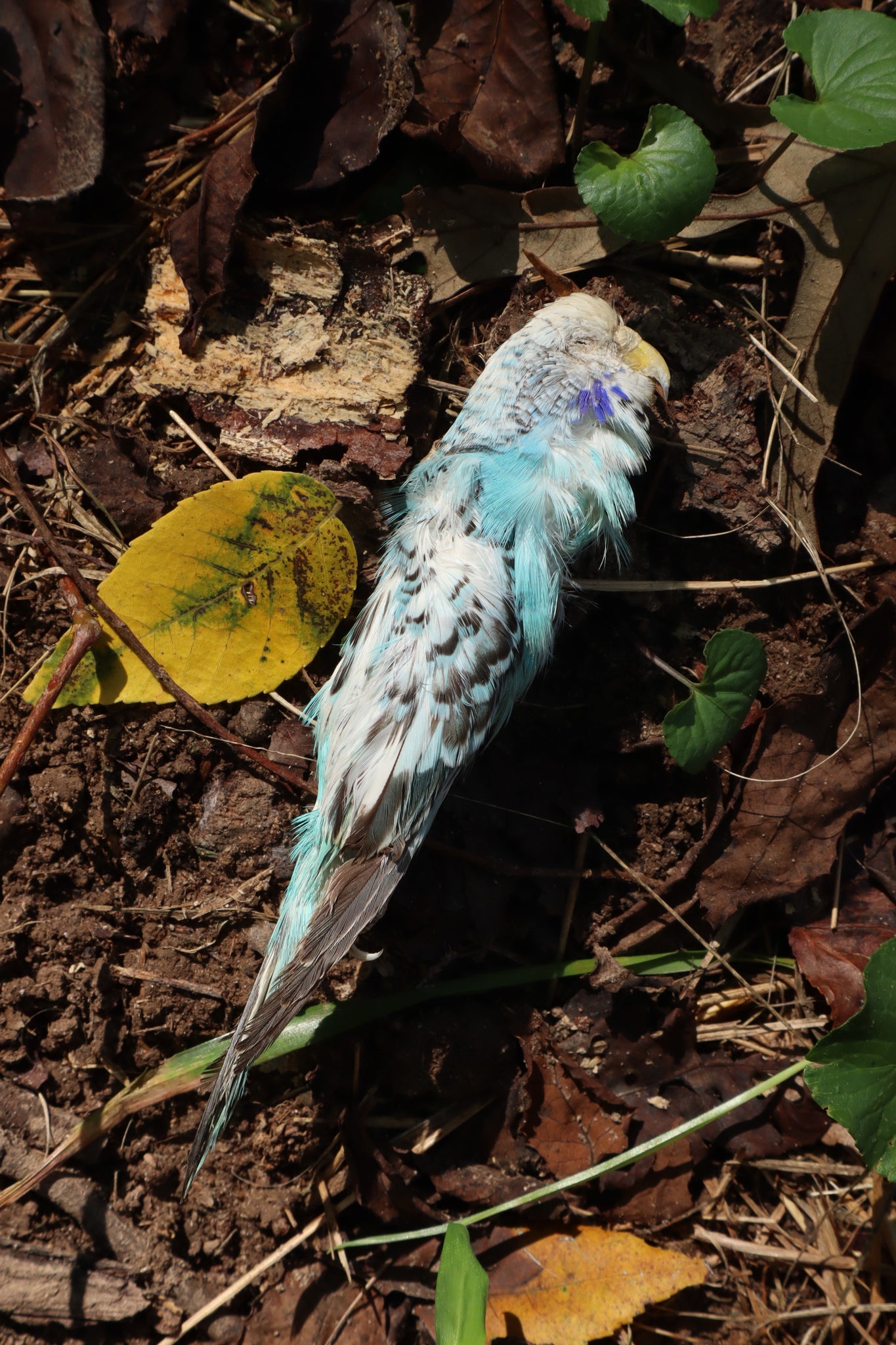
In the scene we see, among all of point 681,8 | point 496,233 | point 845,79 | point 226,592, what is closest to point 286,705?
point 226,592

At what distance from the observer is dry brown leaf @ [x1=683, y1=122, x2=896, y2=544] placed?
7.43 feet

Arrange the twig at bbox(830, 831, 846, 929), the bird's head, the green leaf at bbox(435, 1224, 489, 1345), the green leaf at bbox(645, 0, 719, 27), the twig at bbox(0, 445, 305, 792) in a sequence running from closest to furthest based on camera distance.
→ 1. the green leaf at bbox(435, 1224, 489, 1345)
2. the green leaf at bbox(645, 0, 719, 27)
3. the bird's head
4. the twig at bbox(0, 445, 305, 792)
5. the twig at bbox(830, 831, 846, 929)

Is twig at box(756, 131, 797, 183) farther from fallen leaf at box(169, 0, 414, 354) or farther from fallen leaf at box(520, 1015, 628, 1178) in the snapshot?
fallen leaf at box(520, 1015, 628, 1178)

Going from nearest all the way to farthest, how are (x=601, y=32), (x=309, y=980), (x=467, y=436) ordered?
(x=309, y=980), (x=467, y=436), (x=601, y=32)

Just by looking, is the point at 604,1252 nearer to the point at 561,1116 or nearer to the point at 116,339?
the point at 561,1116

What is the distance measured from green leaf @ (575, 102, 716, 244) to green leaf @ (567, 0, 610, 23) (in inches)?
9.5

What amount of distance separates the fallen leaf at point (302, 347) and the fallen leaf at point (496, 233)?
11 cm

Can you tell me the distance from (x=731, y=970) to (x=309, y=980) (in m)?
1.20

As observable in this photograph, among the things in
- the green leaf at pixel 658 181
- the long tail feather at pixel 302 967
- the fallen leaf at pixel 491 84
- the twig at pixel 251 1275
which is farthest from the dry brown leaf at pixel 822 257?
the twig at pixel 251 1275

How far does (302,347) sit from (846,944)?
85.6 inches

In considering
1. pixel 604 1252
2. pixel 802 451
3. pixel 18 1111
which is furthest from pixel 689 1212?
pixel 802 451

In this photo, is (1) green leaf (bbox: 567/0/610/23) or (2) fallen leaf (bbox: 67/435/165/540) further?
(2) fallen leaf (bbox: 67/435/165/540)

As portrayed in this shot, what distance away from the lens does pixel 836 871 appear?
2469 millimetres

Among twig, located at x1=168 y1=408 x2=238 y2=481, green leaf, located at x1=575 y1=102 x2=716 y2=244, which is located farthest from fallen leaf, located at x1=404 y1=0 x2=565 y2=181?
twig, located at x1=168 y1=408 x2=238 y2=481
